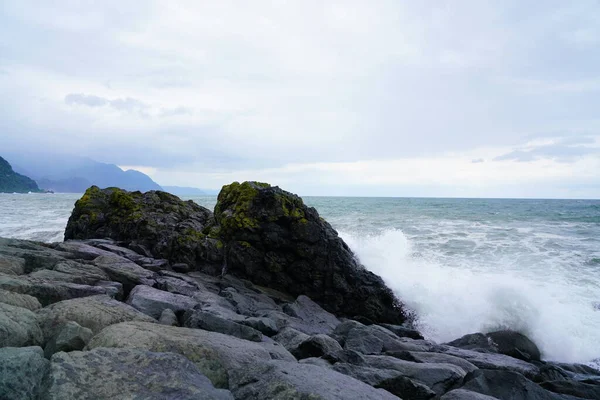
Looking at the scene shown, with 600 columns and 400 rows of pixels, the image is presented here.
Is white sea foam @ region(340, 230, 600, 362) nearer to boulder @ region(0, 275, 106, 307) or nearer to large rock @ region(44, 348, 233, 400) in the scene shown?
boulder @ region(0, 275, 106, 307)

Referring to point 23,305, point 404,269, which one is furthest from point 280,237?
point 23,305

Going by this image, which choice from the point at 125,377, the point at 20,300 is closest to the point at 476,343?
the point at 125,377

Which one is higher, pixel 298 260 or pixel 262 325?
pixel 298 260

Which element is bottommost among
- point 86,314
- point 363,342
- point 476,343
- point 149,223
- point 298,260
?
point 476,343

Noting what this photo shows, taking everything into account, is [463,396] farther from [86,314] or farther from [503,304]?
[503,304]

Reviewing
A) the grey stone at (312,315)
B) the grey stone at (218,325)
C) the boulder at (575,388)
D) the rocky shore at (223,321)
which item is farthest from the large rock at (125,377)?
A: the boulder at (575,388)

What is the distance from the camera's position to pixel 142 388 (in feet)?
10.8

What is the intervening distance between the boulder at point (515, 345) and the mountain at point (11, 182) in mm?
179806

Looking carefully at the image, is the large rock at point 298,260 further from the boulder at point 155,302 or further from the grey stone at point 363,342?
the boulder at point 155,302

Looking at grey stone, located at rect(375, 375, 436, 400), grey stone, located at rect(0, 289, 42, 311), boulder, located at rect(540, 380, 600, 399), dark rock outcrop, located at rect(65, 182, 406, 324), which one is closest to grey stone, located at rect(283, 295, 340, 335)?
dark rock outcrop, located at rect(65, 182, 406, 324)

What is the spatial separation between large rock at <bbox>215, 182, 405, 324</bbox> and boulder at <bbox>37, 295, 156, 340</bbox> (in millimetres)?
6697

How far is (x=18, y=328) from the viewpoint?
4117 millimetres

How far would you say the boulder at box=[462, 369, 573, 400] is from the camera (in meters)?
5.84

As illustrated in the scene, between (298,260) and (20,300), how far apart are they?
810 cm
